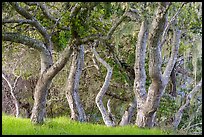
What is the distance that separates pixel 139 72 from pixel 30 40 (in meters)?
2.49

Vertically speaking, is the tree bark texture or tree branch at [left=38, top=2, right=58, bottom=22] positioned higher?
tree branch at [left=38, top=2, right=58, bottom=22]

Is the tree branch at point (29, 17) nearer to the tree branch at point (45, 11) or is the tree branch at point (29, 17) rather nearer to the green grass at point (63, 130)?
the tree branch at point (45, 11)

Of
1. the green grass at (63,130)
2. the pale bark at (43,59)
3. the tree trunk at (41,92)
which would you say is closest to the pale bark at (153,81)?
the green grass at (63,130)

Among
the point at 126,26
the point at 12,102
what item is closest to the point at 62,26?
the point at 126,26

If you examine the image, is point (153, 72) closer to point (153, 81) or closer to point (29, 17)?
point (153, 81)

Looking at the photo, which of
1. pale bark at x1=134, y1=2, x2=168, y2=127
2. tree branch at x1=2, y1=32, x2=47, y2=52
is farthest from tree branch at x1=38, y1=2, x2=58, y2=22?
pale bark at x1=134, y1=2, x2=168, y2=127

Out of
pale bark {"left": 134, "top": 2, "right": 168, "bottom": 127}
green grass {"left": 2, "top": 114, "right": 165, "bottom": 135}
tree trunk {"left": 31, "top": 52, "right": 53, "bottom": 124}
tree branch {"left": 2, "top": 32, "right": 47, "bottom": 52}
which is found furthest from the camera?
tree trunk {"left": 31, "top": 52, "right": 53, "bottom": 124}

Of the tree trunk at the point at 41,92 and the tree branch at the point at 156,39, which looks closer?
the tree branch at the point at 156,39

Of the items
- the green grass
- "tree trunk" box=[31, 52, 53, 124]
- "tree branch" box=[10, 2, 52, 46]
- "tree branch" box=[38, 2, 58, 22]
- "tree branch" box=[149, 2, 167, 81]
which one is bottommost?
the green grass

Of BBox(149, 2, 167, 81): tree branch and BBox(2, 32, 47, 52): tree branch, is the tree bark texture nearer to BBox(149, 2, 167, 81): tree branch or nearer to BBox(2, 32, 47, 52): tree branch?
BBox(149, 2, 167, 81): tree branch

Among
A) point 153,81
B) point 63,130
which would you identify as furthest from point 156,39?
point 63,130

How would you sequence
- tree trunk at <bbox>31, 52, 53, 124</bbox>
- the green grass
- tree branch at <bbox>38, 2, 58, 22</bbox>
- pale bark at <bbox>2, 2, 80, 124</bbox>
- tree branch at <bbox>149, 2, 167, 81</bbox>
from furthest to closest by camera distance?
1. tree branch at <bbox>38, 2, 58, 22</bbox>
2. tree trunk at <bbox>31, 52, 53, 124</bbox>
3. pale bark at <bbox>2, 2, 80, 124</bbox>
4. the green grass
5. tree branch at <bbox>149, 2, 167, 81</bbox>

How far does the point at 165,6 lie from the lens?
6.59 meters

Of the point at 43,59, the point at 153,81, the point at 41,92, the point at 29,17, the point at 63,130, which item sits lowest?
the point at 63,130
